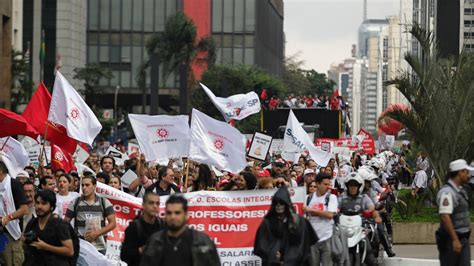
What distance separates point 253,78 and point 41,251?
77884 millimetres

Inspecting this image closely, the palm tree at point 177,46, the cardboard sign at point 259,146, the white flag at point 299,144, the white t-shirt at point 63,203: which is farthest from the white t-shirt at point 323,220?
the palm tree at point 177,46

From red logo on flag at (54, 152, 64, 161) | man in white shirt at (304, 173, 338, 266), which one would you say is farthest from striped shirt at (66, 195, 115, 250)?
red logo on flag at (54, 152, 64, 161)

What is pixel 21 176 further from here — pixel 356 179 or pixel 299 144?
pixel 299 144

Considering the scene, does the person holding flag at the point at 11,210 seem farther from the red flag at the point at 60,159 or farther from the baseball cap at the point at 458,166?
Result: the red flag at the point at 60,159

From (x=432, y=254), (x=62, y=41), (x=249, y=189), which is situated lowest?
(x=432, y=254)

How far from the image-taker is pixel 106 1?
346ft

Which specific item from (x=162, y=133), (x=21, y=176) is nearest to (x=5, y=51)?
(x=162, y=133)

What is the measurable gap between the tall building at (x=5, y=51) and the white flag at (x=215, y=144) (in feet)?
119

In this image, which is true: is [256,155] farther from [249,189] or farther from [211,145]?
[249,189]

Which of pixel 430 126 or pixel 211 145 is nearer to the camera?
pixel 211 145

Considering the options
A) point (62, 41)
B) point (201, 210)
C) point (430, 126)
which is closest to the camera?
point (201, 210)

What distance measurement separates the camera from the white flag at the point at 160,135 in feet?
62.9

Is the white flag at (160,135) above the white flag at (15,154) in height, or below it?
above

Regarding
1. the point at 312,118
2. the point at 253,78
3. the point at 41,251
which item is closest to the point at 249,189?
the point at 41,251
